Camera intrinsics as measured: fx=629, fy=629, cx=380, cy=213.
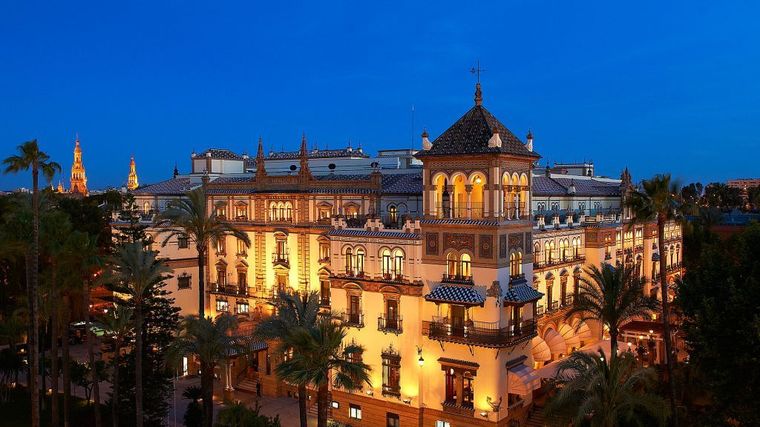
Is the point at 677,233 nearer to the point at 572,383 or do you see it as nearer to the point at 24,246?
the point at 572,383

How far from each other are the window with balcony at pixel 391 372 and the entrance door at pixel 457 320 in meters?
4.04

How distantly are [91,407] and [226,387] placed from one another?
8688mm

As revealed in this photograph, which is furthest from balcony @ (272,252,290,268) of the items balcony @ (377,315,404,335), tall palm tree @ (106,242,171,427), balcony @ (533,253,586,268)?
balcony @ (533,253,586,268)

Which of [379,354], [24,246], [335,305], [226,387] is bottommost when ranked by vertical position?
[226,387]

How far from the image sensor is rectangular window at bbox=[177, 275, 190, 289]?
54.2 m

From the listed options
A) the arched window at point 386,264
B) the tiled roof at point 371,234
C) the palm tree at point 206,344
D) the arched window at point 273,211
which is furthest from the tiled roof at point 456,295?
the arched window at point 273,211

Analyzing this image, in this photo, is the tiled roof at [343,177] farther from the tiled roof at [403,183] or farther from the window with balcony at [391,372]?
the window with balcony at [391,372]

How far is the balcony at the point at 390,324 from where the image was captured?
37.0 metres

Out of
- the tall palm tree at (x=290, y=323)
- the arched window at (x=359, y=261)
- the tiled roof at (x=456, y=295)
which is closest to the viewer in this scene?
the tall palm tree at (x=290, y=323)

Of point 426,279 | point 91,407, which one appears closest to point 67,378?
point 91,407

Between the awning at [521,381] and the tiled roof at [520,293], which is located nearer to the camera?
the awning at [521,381]

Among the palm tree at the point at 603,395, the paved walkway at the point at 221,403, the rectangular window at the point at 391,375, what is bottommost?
the paved walkway at the point at 221,403

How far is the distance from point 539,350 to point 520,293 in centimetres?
526

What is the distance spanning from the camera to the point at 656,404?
82.6 ft
